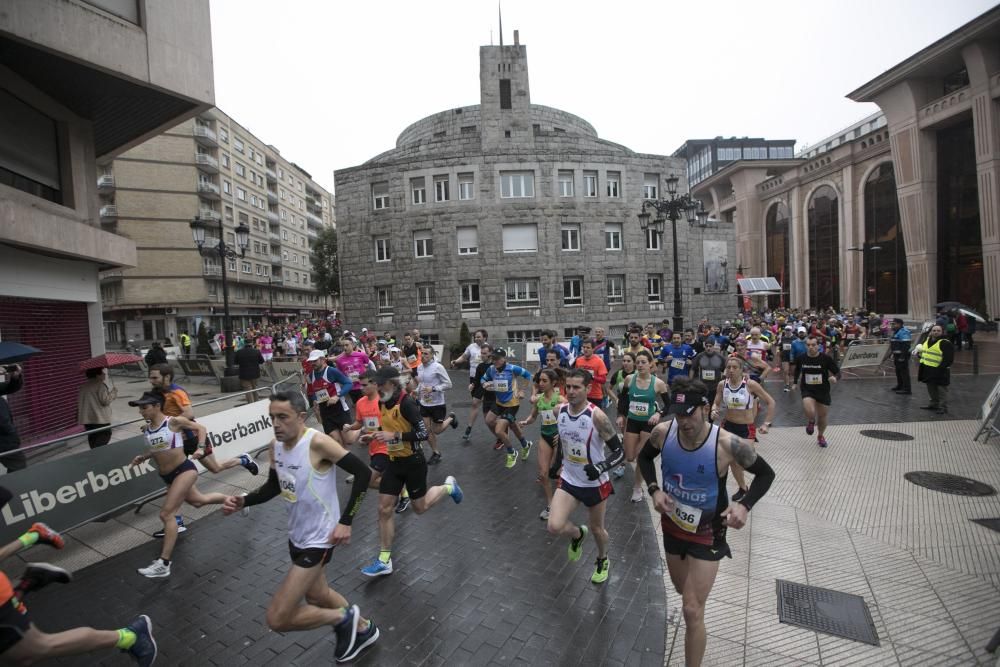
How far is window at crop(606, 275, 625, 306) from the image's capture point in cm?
2897

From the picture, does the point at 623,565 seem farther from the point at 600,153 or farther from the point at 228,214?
the point at 228,214

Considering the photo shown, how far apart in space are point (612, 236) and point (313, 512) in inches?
1096

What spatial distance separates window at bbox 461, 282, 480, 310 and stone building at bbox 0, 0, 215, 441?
57.4 ft

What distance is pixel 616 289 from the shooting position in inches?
1145

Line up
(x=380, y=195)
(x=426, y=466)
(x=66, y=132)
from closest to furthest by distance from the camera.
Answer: (x=426, y=466) < (x=66, y=132) < (x=380, y=195)

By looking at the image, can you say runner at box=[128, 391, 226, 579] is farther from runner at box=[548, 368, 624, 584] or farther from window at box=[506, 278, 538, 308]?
window at box=[506, 278, 538, 308]

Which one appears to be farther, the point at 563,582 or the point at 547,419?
the point at 547,419

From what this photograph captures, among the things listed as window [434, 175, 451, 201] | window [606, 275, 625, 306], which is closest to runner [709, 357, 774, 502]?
window [606, 275, 625, 306]

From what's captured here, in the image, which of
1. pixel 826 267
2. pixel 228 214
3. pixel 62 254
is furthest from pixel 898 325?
pixel 228 214

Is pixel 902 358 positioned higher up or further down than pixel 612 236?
further down

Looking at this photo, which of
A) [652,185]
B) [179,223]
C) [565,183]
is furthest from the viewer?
[179,223]

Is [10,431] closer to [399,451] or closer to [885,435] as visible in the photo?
[399,451]

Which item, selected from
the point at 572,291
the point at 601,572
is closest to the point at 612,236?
the point at 572,291

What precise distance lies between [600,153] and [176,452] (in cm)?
2797
